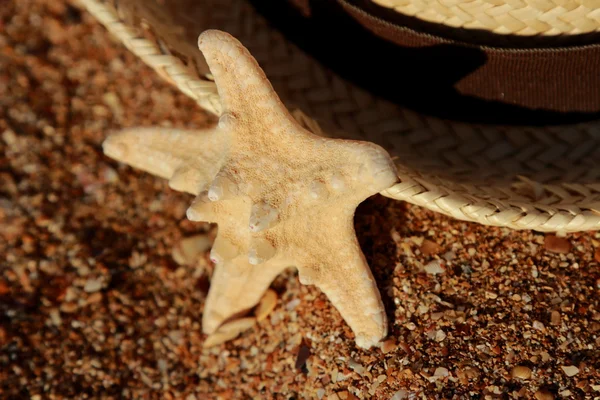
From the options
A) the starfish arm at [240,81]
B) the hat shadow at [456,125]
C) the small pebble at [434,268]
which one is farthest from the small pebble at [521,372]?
the starfish arm at [240,81]

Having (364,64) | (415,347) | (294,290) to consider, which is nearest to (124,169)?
(294,290)

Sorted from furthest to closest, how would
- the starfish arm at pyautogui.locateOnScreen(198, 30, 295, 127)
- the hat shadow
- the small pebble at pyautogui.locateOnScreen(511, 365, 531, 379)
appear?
1. the hat shadow
2. the small pebble at pyautogui.locateOnScreen(511, 365, 531, 379)
3. the starfish arm at pyautogui.locateOnScreen(198, 30, 295, 127)

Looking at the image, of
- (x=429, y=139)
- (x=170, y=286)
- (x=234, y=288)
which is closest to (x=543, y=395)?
(x=429, y=139)

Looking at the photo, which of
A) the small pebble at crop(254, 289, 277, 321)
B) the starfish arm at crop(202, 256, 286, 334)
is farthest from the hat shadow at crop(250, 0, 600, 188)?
the small pebble at crop(254, 289, 277, 321)

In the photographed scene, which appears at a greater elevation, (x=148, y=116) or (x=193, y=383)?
(x=148, y=116)

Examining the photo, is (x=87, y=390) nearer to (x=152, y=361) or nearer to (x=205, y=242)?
(x=152, y=361)

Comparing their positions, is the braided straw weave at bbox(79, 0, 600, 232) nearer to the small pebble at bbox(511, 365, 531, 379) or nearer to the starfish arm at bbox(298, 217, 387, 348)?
the starfish arm at bbox(298, 217, 387, 348)
